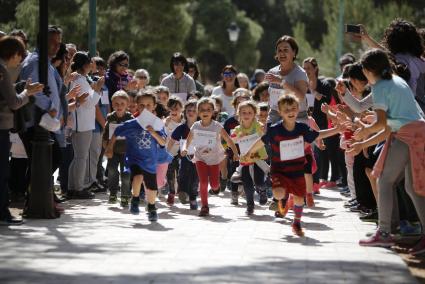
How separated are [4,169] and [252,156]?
3678 millimetres

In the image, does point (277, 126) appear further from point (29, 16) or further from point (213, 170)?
point (29, 16)

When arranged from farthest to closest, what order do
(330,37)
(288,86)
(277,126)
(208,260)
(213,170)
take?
(330,37)
(213,170)
(288,86)
(277,126)
(208,260)

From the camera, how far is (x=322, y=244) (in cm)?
1007

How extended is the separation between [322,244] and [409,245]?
85cm

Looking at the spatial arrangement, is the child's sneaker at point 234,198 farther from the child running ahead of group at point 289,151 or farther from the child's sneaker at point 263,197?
the child running ahead of group at point 289,151

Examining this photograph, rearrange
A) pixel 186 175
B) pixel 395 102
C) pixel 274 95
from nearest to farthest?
1. pixel 395 102
2. pixel 274 95
3. pixel 186 175

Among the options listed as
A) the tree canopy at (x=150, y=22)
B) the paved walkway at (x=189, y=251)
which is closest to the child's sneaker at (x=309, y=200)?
the paved walkway at (x=189, y=251)

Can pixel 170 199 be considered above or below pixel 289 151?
below

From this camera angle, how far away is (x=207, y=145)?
528 inches

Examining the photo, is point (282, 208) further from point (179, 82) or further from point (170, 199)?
point (179, 82)

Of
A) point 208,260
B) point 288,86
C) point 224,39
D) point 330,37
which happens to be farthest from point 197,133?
point 224,39

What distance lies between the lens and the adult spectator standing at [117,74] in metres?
15.8

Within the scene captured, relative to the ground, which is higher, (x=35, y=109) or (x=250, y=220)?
(x=35, y=109)

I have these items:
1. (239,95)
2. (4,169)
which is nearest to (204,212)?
(4,169)
